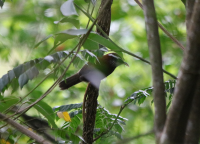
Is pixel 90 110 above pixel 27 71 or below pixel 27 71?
below

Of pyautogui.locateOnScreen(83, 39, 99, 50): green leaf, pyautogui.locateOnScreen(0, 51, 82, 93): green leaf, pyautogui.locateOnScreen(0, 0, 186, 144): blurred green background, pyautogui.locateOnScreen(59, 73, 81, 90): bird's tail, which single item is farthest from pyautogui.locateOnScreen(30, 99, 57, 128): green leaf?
pyautogui.locateOnScreen(59, 73, 81, 90): bird's tail

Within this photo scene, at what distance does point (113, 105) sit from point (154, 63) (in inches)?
112

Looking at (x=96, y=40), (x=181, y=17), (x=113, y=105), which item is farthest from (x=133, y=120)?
(x=96, y=40)

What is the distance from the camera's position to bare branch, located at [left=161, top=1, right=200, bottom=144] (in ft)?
2.43

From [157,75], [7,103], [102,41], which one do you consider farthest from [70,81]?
[157,75]

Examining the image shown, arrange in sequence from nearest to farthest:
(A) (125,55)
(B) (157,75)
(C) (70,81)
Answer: (B) (157,75), (C) (70,81), (A) (125,55)

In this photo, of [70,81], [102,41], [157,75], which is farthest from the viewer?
[70,81]

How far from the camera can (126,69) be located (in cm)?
506

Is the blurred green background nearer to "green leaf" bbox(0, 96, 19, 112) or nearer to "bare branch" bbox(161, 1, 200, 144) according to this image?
"green leaf" bbox(0, 96, 19, 112)

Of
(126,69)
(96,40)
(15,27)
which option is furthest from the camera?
(126,69)

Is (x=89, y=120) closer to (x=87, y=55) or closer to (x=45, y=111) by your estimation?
(x=45, y=111)

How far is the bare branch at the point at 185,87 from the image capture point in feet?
2.43

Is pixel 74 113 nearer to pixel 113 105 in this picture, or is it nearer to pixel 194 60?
pixel 194 60

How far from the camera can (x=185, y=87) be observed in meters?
0.75
